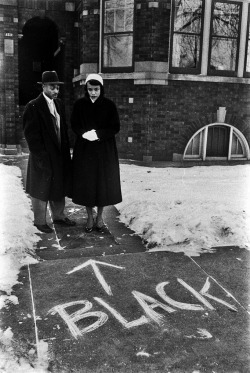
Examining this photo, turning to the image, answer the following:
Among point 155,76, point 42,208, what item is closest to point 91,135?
point 42,208

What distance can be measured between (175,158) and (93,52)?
342cm

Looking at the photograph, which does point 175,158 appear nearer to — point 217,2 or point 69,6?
point 217,2

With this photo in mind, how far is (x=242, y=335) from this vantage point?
2.94m

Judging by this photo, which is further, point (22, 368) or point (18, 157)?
point (18, 157)

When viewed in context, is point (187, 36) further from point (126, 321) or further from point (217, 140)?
point (126, 321)

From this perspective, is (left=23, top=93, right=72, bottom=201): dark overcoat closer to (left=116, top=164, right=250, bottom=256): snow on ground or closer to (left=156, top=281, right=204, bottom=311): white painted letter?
(left=116, top=164, right=250, bottom=256): snow on ground

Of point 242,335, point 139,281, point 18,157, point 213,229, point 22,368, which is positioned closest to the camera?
point 22,368

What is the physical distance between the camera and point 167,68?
32.4 feet

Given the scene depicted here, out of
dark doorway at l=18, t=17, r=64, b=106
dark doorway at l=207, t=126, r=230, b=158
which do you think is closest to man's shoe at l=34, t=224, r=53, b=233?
dark doorway at l=207, t=126, r=230, b=158

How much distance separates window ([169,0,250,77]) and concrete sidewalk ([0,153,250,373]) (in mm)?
6811

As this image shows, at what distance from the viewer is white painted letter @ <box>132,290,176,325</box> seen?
123 inches

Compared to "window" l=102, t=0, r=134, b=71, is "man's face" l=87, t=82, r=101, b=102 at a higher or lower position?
lower

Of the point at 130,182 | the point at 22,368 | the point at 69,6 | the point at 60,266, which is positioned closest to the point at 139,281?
the point at 60,266

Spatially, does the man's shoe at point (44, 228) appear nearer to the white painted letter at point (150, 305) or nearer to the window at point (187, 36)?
the white painted letter at point (150, 305)
